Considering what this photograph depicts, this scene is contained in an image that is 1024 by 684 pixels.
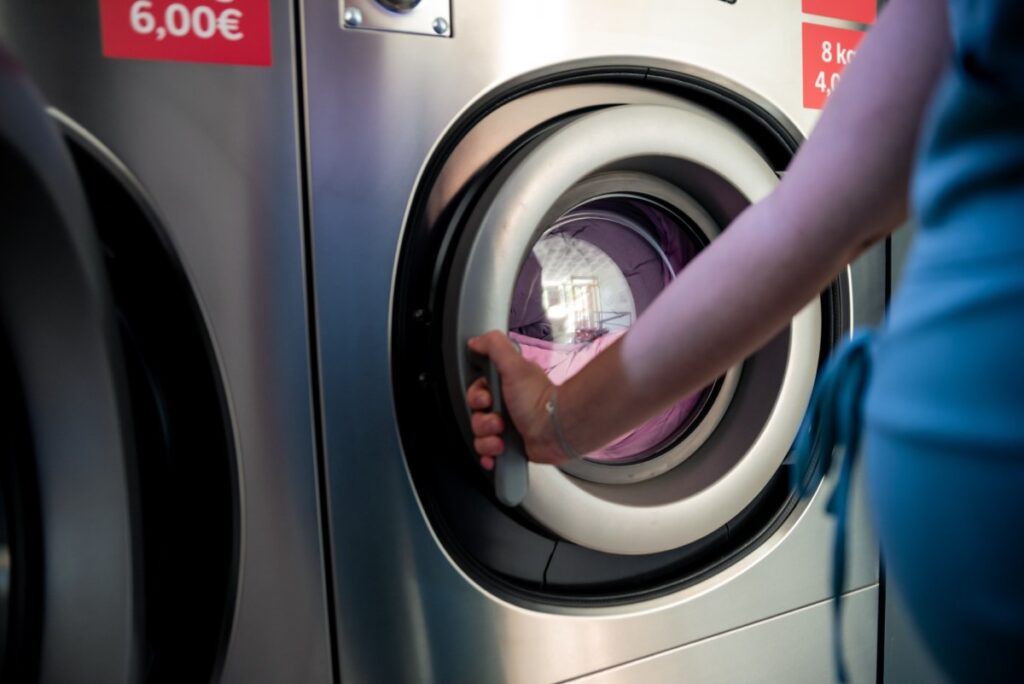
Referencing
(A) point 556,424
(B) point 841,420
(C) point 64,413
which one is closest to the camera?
(B) point 841,420

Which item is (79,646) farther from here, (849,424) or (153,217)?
A: (849,424)

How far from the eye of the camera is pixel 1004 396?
22 cm

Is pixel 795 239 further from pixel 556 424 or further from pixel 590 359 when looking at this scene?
pixel 590 359

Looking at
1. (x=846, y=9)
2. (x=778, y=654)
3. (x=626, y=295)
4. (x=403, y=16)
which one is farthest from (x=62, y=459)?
(x=846, y=9)

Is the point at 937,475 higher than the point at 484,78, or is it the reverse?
the point at 484,78

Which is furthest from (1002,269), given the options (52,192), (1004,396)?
(52,192)

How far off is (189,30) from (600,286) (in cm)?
41

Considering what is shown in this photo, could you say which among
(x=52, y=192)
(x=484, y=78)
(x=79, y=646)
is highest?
(x=484, y=78)

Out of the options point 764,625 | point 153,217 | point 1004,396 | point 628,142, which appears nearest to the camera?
point 1004,396

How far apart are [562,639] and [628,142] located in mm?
428

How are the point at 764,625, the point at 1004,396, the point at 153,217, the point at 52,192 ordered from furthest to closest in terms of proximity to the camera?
the point at 764,625 < the point at 153,217 < the point at 52,192 < the point at 1004,396

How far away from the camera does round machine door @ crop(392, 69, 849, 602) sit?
0.60 m

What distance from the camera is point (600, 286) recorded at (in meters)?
0.73

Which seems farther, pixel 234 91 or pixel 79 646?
pixel 234 91
